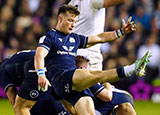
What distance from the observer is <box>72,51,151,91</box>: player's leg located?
6.50 m

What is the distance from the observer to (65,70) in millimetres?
7125

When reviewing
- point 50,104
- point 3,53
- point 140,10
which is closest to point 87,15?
point 50,104

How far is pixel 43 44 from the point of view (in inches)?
280

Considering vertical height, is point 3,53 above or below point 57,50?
below

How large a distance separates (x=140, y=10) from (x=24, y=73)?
23.5 feet

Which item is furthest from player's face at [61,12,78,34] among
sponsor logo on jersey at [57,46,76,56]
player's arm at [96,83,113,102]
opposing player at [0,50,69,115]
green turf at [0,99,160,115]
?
green turf at [0,99,160,115]

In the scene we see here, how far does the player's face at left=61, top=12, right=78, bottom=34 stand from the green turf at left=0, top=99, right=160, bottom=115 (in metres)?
3.70

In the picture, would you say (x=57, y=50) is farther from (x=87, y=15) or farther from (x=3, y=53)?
(x=3, y=53)

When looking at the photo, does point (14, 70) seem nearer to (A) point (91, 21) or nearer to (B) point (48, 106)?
(B) point (48, 106)

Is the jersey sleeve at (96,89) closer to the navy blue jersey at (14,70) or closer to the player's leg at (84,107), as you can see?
the player's leg at (84,107)

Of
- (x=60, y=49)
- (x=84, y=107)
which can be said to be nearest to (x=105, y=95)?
(x=84, y=107)

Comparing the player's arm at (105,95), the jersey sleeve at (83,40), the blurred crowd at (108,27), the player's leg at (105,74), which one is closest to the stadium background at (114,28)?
the blurred crowd at (108,27)

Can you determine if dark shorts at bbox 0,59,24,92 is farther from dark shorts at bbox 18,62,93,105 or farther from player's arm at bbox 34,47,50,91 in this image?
player's arm at bbox 34,47,50,91

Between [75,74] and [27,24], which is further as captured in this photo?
[27,24]
